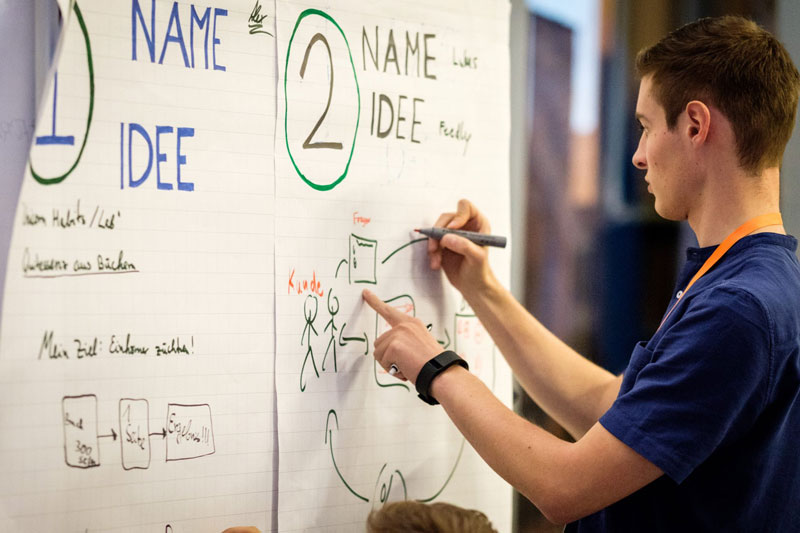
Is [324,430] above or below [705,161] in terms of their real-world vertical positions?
below

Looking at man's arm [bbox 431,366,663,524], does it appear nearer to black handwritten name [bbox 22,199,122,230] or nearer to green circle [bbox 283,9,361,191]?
green circle [bbox 283,9,361,191]

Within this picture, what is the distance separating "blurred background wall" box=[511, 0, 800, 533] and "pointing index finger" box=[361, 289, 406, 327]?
362 millimetres

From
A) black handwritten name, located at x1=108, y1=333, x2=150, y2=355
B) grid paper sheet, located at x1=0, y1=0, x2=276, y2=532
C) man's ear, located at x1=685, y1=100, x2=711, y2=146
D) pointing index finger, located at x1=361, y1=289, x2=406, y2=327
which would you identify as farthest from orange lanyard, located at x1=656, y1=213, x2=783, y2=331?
black handwritten name, located at x1=108, y1=333, x2=150, y2=355

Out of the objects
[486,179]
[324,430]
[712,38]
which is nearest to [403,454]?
[324,430]

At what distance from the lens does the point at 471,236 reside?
119 centimetres

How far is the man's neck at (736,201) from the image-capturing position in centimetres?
96

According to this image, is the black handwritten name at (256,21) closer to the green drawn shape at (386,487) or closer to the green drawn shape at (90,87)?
the green drawn shape at (90,87)

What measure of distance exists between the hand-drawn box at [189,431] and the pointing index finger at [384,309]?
0.98 feet

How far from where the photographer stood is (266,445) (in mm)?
1040

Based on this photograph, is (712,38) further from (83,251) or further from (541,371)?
(83,251)

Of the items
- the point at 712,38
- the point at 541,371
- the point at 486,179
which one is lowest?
the point at 541,371

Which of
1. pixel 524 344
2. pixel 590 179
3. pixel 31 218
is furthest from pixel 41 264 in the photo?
pixel 590 179

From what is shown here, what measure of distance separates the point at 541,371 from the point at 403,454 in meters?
0.29

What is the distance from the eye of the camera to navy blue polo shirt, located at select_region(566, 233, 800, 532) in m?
0.82
